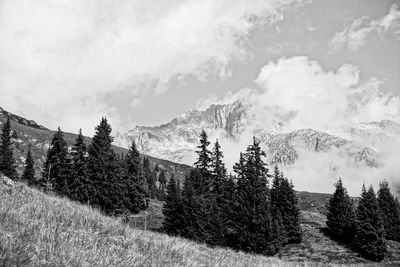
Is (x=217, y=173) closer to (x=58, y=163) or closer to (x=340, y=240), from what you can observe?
(x=340, y=240)

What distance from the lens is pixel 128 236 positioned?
8250mm

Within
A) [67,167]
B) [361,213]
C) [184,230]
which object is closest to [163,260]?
[184,230]

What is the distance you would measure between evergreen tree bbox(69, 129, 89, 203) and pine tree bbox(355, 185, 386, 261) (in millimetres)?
39783

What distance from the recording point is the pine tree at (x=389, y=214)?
241 ft

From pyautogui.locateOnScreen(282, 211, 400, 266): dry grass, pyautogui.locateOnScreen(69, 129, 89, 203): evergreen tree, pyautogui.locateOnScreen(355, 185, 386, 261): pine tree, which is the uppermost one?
pyautogui.locateOnScreen(69, 129, 89, 203): evergreen tree

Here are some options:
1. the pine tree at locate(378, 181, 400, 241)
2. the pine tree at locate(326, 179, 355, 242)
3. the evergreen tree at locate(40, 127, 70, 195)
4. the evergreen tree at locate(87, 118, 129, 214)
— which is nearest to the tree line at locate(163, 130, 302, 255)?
the evergreen tree at locate(87, 118, 129, 214)

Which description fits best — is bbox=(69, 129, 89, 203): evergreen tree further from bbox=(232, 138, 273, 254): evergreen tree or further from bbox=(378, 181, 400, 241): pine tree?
bbox=(378, 181, 400, 241): pine tree

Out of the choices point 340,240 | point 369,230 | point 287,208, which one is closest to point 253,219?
point 369,230

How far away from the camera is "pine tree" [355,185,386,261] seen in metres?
56.3

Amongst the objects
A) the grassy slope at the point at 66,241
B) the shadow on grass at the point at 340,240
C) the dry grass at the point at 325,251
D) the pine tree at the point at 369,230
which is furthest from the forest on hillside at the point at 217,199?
the grassy slope at the point at 66,241

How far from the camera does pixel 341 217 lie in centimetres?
6625

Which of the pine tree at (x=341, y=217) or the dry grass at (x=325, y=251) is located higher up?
the pine tree at (x=341, y=217)

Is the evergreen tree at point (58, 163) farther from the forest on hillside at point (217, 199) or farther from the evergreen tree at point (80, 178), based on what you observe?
the evergreen tree at point (80, 178)

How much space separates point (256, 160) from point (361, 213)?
58.6ft
